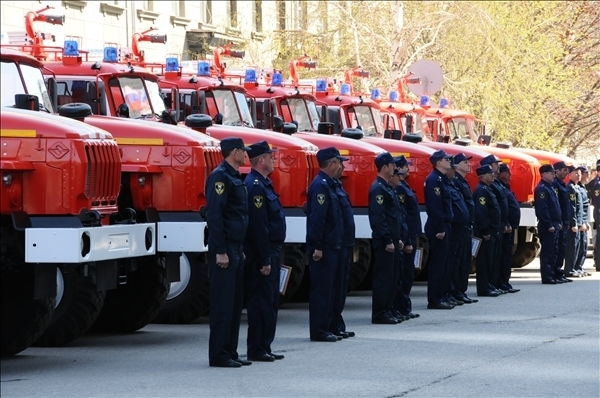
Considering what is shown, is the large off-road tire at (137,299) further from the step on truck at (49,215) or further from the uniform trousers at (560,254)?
the uniform trousers at (560,254)

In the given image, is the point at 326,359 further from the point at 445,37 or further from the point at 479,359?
the point at 445,37

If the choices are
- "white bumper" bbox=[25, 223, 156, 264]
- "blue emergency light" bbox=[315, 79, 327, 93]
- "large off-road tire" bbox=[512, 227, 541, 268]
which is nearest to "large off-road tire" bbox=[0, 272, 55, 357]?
"white bumper" bbox=[25, 223, 156, 264]

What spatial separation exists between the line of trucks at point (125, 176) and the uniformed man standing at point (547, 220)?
2.23 metres

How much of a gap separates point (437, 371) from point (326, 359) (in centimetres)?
119

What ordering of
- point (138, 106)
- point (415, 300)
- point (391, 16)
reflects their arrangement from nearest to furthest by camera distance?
point (138, 106), point (415, 300), point (391, 16)

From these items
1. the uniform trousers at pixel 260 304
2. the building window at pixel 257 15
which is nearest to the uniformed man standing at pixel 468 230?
the uniform trousers at pixel 260 304

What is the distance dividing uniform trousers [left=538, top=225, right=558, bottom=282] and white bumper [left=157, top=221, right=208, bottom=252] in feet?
30.6

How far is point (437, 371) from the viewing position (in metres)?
11.4

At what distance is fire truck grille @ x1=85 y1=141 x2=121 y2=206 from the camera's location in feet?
38.4

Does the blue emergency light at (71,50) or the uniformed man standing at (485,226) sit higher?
the blue emergency light at (71,50)

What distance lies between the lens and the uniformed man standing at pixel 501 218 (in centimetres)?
1969

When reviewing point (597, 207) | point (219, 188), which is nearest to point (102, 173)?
point (219, 188)

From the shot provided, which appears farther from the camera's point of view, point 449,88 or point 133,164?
point 449,88

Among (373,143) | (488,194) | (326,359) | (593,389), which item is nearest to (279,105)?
(373,143)
